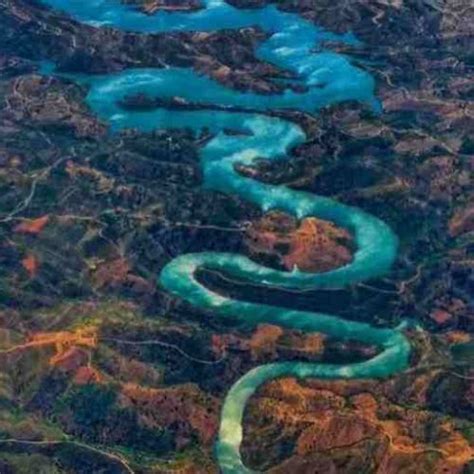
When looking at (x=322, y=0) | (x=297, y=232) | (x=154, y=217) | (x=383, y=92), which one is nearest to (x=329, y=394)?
(x=297, y=232)

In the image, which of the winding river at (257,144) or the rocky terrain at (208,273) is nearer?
the rocky terrain at (208,273)

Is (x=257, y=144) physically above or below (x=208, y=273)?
above

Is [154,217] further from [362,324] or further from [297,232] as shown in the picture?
[362,324]

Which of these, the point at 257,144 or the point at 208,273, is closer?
the point at 208,273

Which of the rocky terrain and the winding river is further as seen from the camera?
the winding river
